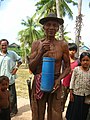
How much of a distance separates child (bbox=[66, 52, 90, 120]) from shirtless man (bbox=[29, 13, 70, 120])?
817mm

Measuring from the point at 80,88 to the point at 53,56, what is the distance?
1.11 m

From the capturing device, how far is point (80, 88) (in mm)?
4355

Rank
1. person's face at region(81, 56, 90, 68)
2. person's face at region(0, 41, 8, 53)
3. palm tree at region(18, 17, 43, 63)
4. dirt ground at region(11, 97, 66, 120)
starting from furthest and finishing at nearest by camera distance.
Result: 1. palm tree at region(18, 17, 43, 63)
2. dirt ground at region(11, 97, 66, 120)
3. person's face at region(0, 41, 8, 53)
4. person's face at region(81, 56, 90, 68)

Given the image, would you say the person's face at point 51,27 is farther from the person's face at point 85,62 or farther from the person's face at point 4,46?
the person's face at point 4,46

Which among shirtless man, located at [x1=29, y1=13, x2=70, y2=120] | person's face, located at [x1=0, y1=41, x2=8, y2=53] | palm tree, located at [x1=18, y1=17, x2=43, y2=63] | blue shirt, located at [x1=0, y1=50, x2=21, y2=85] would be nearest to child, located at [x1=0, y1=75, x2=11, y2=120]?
shirtless man, located at [x1=29, y1=13, x2=70, y2=120]

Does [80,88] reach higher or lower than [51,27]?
lower

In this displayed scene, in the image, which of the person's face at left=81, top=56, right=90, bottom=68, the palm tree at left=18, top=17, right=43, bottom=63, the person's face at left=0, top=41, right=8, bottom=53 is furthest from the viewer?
the palm tree at left=18, top=17, right=43, bottom=63

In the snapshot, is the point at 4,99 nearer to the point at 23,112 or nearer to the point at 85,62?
the point at 85,62

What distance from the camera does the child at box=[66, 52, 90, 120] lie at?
14.1 ft

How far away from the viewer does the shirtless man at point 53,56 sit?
11.1ft

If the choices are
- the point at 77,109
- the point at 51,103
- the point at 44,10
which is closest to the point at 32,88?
the point at 51,103

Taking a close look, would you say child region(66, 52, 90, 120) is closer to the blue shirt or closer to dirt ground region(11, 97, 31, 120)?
dirt ground region(11, 97, 31, 120)

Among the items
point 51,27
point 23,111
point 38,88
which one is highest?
point 51,27

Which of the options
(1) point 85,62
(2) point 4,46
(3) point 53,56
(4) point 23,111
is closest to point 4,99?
(3) point 53,56
